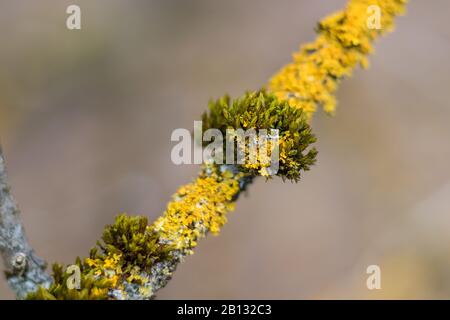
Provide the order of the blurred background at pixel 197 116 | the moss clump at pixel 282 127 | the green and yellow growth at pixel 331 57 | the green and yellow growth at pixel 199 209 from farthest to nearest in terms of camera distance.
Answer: the blurred background at pixel 197 116 < the green and yellow growth at pixel 331 57 < the moss clump at pixel 282 127 < the green and yellow growth at pixel 199 209

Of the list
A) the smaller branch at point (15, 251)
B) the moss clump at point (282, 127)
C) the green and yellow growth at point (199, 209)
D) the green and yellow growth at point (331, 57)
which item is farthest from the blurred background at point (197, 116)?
the smaller branch at point (15, 251)

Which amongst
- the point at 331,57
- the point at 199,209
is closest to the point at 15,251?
the point at 199,209

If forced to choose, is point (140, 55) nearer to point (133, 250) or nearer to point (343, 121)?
point (343, 121)

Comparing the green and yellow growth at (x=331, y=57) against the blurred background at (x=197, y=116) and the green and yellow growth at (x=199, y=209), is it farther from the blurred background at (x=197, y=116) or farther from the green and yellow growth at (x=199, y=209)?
Result: the blurred background at (x=197, y=116)

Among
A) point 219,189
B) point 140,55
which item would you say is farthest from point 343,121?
point 219,189

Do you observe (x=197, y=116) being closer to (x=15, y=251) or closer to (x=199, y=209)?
(x=199, y=209)
